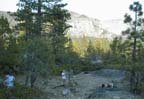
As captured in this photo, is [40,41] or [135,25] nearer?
[40,41]

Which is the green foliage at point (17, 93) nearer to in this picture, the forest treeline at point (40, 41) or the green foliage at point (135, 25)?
the forest treeline at point (40, 41)

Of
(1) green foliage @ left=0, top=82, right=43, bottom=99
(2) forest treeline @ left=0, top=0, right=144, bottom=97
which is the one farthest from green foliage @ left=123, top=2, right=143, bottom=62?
(1) green foliage @ left=0, top=82, right=43, bottom=99

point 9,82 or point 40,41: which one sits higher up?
point 40,41

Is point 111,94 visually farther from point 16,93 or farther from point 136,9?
point 136,9

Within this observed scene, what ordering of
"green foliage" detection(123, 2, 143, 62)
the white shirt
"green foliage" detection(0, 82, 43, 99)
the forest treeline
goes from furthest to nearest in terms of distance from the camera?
"green foliage" detection(123, 2, 143, 62), the forest treeline, the white shirt, "green foliage" detection(0, 82, 43, 99)

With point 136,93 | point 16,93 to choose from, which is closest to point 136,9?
point 136,93

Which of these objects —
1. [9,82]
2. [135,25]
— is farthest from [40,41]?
[135,25]

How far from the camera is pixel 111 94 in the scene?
29.2 metres

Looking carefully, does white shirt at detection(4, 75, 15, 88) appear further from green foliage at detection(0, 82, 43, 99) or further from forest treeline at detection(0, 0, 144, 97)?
forest treeline at detection(0, 0, 144, 97)

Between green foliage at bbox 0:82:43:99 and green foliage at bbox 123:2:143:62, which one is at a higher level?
green foliage at bbox 123:2:143:62

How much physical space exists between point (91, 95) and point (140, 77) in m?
5.94

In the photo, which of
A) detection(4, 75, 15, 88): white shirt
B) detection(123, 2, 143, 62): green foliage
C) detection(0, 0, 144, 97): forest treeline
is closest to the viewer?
detection(4, 75, 15, 88): white shirt

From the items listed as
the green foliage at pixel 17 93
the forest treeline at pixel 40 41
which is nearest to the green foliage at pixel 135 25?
the forest treeline at pixel 40 41

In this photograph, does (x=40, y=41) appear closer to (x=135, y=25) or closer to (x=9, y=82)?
(x=9, y=82)
